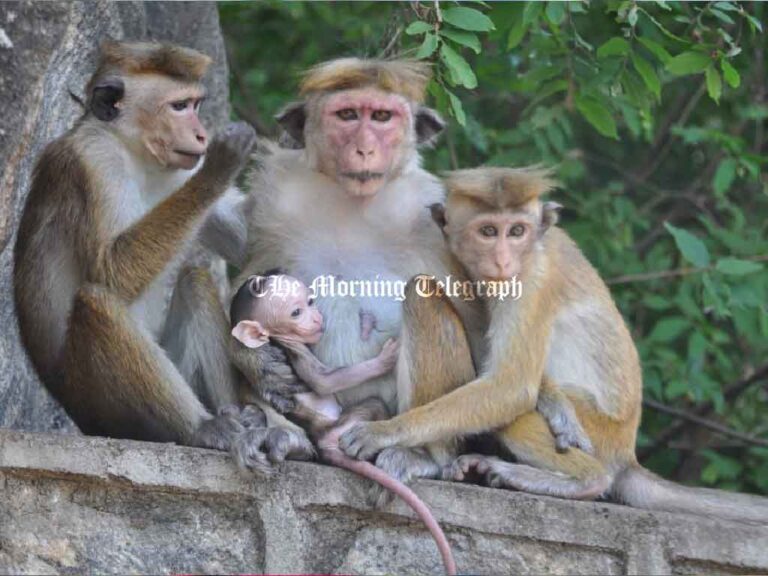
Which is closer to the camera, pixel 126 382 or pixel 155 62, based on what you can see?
pixel 126 382

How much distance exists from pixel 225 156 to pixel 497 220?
110 cm

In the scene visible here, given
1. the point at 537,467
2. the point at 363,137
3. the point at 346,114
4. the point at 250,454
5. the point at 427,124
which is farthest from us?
the point at 427,124

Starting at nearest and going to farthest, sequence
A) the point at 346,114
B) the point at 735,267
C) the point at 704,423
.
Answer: the point at 346,114 → the point at 735,267 → the point at 704,423

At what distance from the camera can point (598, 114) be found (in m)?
7.15

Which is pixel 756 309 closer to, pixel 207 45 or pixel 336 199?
pixel 336 199

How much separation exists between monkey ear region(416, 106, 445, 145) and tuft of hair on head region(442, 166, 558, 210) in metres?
0.42

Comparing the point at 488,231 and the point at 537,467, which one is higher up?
the point at 488,231

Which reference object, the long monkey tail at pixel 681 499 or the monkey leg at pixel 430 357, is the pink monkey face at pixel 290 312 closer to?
the monkey leg at pixel 430 357

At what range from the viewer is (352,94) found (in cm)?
616

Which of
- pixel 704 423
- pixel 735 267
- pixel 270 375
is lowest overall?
pixel 704 423

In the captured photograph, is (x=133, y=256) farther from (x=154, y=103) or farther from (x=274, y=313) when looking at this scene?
(x=154, y=103)

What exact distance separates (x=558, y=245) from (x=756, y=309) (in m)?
1.78


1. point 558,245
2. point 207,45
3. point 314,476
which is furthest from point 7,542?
point 207,45

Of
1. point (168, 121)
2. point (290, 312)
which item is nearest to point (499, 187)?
point (290, 312)
